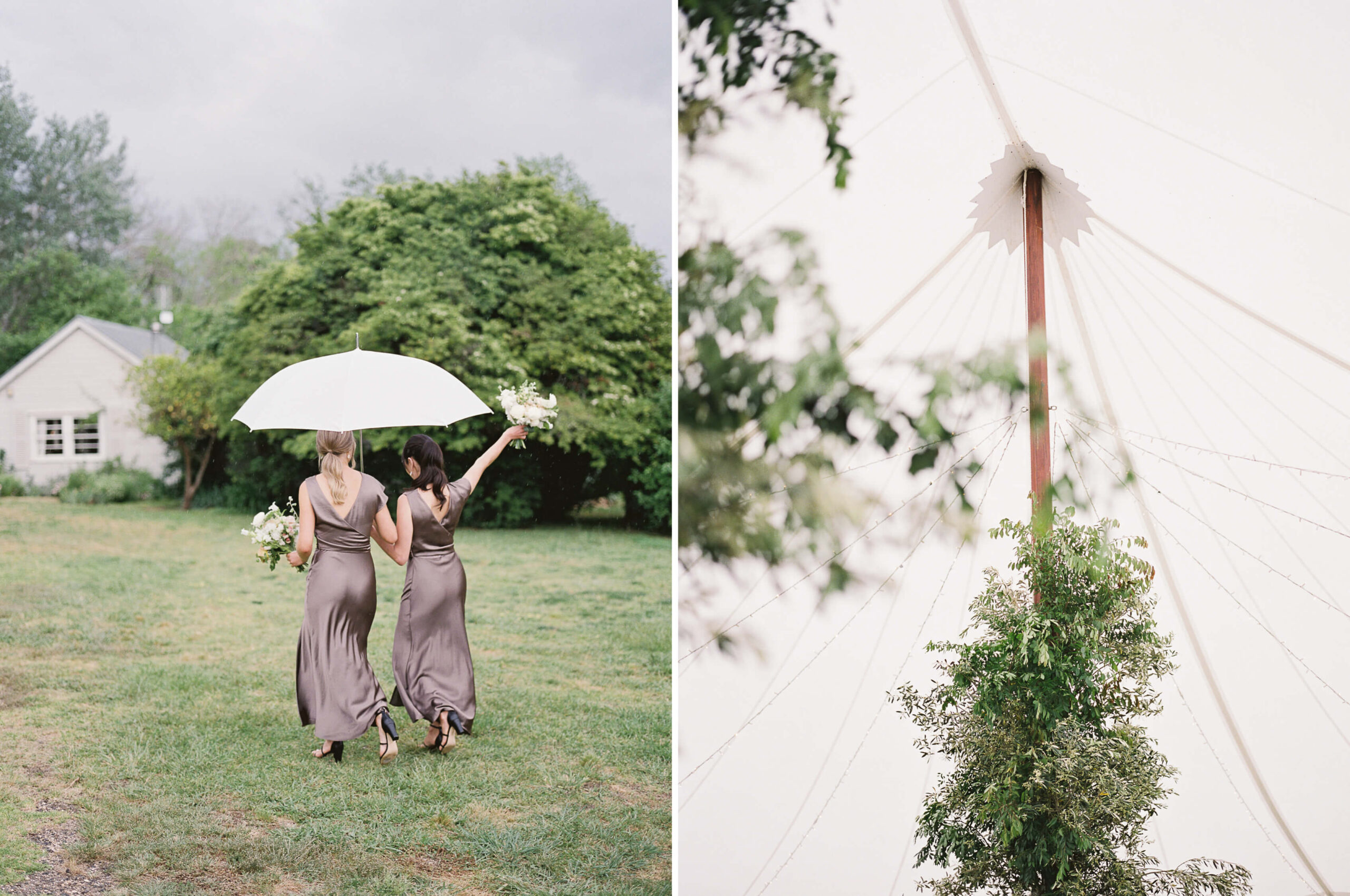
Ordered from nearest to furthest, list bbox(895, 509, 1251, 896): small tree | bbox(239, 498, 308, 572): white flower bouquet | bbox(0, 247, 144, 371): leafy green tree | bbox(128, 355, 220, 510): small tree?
bbox(895, 509, 1251, 896): small tree, bbox(239, 498, 308, 572): white flower bouquet, bbox(0, 247, 144, 371): leafy green tree, bbox(128, 355, 220, 510): small tree

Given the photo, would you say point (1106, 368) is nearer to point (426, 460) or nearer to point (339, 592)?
point (426, 460)

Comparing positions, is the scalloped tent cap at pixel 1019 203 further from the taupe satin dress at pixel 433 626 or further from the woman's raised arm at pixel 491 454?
the taupe satin dress at pixel 433 626

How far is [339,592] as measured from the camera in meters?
3.41

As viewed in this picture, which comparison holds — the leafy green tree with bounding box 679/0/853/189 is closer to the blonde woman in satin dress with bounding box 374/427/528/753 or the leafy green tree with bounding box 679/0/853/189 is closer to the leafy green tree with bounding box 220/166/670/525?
the blonde woman in satin dress with bounding box 374/427/528/753

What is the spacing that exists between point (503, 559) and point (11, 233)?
3447mm

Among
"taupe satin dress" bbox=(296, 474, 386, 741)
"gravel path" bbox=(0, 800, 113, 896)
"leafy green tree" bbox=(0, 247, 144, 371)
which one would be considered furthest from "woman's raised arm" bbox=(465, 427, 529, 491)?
"leafy green tree" bbox=(0, 247, 144, 371)

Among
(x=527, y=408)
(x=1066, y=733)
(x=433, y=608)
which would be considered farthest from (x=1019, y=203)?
(x=433, y=608)

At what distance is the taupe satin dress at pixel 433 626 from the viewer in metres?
3.60

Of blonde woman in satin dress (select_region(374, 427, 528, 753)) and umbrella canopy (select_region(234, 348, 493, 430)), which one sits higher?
umbrella canopy (select_region(234, 348, 493, 430))

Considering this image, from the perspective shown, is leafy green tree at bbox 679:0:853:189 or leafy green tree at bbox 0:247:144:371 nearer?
leafy green tree at bbox 679:0:853:189

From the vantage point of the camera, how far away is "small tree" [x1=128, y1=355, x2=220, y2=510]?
5707mm

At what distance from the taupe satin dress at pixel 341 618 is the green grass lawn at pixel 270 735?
0.26 meters

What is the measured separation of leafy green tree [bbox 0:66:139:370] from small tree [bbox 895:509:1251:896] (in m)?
5.15

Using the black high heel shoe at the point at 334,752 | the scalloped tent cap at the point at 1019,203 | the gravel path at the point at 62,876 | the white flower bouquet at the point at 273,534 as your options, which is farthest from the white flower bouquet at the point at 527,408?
the gravel path at the point at 62,876
